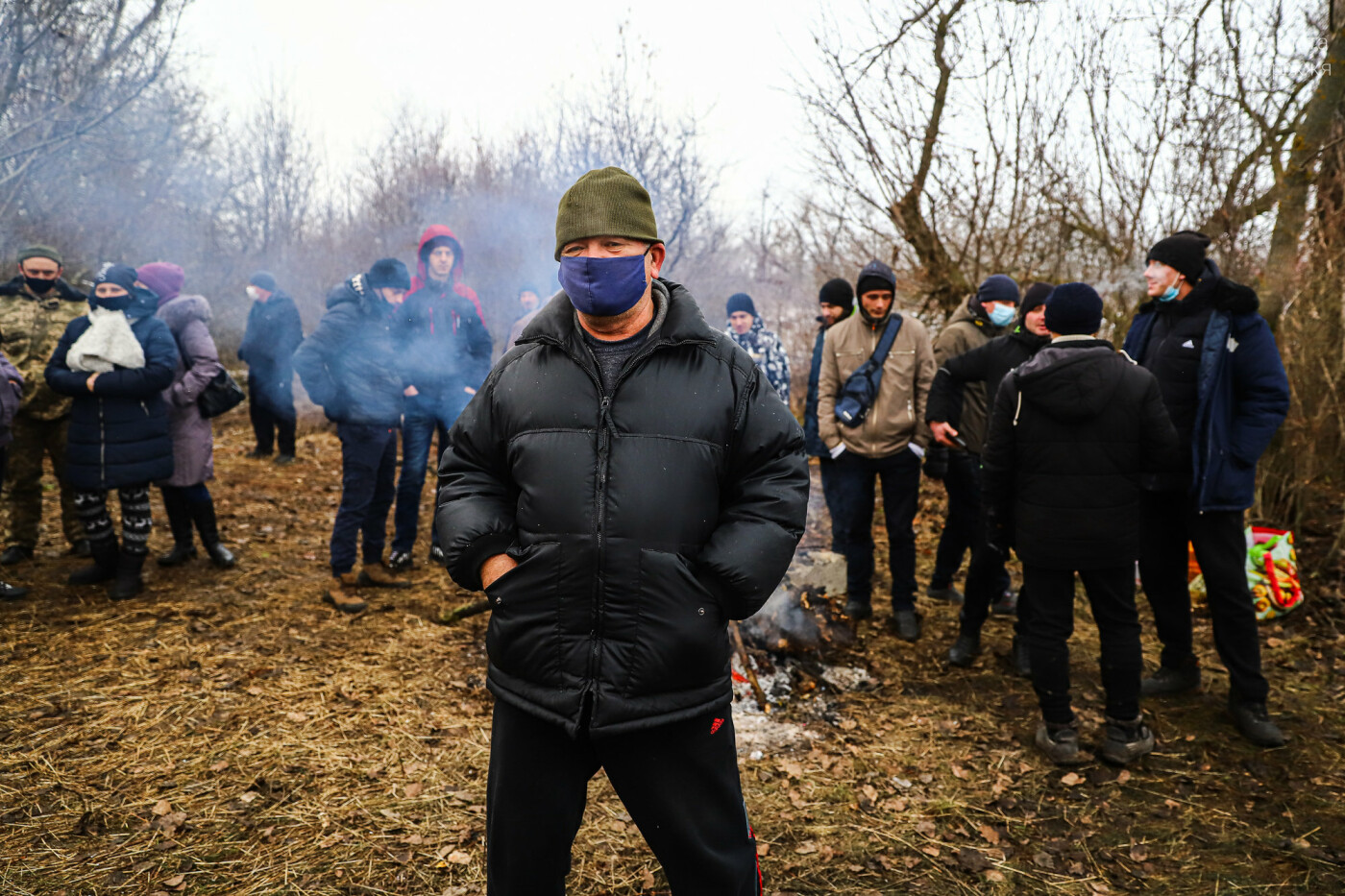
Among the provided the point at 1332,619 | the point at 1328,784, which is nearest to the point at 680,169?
the point at 1332,619

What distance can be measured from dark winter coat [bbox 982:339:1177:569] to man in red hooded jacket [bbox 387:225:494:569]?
4.08 meters

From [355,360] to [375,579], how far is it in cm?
166

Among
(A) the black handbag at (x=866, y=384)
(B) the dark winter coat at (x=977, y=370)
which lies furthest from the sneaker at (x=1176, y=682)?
(A) the black handbag at (x=866, y=384)

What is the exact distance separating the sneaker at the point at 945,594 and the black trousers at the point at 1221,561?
188 centimetres

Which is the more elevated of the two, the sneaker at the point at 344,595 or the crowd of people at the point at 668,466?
the crowd of people at the point at 668,466

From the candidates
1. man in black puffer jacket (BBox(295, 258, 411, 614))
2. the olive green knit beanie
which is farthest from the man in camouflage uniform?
the olive green knit beanie

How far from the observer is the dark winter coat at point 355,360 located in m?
5.53

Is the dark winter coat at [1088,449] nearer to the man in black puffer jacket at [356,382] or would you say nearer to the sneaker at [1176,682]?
the sneaker at [1176,682]

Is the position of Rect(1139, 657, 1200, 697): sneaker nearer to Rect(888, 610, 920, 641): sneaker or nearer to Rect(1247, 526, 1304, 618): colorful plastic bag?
Rect(1247, 526, 1304, 618): colorful plastic bag

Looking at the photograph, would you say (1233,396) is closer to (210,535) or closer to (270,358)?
(210,535)

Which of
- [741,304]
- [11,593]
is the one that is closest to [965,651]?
[741,304]

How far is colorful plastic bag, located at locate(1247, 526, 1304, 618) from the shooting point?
17.4 feet

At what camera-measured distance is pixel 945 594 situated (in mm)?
6180

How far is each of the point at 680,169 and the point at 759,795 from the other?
30.0ft
